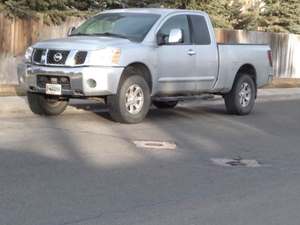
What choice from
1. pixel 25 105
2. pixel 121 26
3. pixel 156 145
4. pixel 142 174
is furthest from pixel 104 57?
pixel 142 174

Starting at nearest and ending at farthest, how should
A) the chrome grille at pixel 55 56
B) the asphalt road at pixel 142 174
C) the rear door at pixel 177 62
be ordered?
the asphalt road at pixel 142 174 < the chrome grille at pixel 55 56 < the rear door at pixel 177 62

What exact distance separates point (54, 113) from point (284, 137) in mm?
4229

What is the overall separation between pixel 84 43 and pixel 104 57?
50 cm

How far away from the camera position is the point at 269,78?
16.8 meters

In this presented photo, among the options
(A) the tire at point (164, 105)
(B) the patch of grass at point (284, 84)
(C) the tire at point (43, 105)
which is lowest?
(B) the patch of grass at point (284, 84)

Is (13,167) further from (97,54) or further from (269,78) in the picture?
(269,78)

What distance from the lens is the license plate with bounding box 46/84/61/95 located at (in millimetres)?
12531

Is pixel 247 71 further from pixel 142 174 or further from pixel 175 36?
pixel 142 174

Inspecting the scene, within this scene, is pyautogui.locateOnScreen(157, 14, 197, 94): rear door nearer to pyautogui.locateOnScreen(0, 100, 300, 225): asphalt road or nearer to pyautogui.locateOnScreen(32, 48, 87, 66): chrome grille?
pyautogui.locateOnScreen(0, 100, 300, 225): asphalt road

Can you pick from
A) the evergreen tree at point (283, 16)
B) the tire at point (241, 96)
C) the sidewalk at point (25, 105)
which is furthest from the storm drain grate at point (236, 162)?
the evergreen tree at point (283, 16)

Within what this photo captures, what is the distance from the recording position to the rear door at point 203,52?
47.2 feet

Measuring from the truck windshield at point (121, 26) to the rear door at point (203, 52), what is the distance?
1.01 meters

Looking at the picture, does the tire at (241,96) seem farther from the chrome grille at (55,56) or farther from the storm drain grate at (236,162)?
the storm drain grate at (236,162)

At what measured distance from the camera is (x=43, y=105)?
1367cm
